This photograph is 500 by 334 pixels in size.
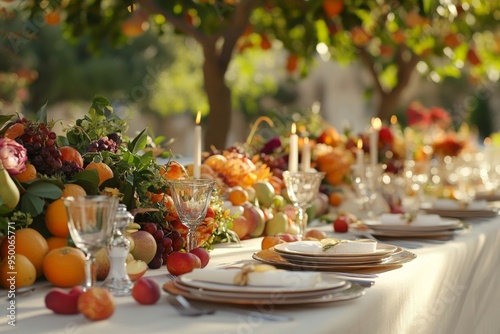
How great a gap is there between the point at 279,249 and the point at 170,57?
15.0 m

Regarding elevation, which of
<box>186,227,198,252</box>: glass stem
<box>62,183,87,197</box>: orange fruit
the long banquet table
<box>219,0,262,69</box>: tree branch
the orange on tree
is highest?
<box>219,0,262,69</box>: tree branch

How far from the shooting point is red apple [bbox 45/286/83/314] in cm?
100

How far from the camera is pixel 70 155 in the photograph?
1389mm

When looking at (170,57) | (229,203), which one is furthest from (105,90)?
(229,203)

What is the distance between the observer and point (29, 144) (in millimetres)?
1320

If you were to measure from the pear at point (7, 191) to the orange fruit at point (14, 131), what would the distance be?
141 mm

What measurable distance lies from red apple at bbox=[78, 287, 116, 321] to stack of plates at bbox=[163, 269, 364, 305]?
0.12m

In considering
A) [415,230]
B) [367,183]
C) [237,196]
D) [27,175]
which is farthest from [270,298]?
[367,183]

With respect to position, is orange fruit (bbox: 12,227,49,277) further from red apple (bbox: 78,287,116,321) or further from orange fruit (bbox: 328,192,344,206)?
orange fruit (bbox: 328,192,344,206)

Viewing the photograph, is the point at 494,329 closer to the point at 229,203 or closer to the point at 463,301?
the point at 463,301

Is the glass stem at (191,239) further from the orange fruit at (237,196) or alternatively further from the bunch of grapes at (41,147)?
the orange fruit at (237,196)

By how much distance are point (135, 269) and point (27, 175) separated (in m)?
0.24

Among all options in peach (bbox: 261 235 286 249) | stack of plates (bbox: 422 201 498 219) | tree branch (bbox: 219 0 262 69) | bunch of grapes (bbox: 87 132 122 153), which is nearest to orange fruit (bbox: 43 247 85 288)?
bunch of grapes (bbox: 87 132 122 153)

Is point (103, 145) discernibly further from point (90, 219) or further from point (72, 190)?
point (90, 219)
